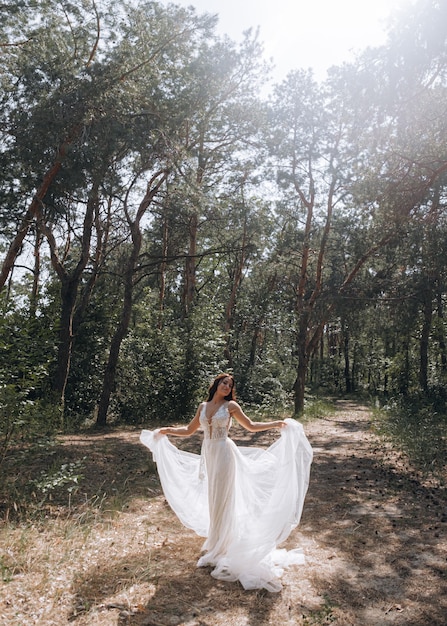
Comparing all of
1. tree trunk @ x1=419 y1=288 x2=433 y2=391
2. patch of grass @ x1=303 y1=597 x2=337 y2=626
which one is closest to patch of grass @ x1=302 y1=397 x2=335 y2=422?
tree trunk @ x1=419 y1=288 x2=433 y2=391

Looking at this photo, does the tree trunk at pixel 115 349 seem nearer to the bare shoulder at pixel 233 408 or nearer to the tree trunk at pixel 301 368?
the tree trunk at pixel 301 368

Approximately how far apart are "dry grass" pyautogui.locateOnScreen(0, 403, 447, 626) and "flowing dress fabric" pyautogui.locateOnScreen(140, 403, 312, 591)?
27 cm

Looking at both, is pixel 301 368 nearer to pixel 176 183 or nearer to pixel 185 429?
pixel 176 183

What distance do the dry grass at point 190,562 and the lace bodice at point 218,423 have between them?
4.36ft

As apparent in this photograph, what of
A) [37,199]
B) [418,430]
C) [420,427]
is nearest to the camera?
[37,199]

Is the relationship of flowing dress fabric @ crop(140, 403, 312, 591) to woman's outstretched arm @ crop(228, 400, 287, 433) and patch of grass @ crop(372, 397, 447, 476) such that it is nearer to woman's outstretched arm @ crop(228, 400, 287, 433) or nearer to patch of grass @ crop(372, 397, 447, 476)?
woman's outstretched arm @ crop(228, 400, 287, 433)

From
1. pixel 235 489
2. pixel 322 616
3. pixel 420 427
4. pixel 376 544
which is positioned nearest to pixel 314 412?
pixel 420 427

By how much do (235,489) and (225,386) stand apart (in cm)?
110

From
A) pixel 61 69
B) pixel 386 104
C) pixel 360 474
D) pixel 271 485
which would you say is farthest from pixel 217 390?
pixel 386 104

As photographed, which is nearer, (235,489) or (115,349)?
(235,489)

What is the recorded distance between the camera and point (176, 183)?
423 inches

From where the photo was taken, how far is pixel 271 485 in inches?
217

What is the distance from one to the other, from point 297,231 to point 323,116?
312 inches

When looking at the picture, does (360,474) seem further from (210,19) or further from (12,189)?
(210,19)
